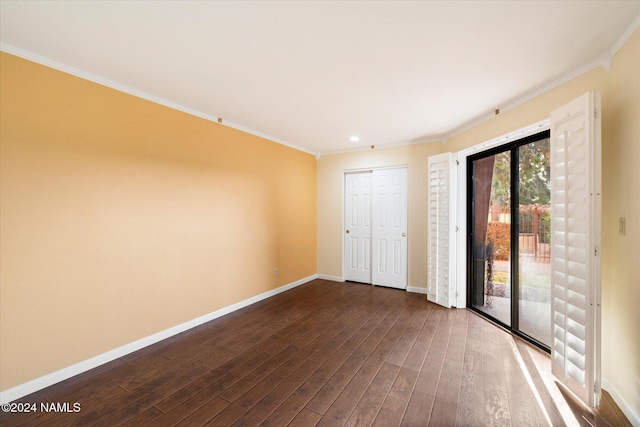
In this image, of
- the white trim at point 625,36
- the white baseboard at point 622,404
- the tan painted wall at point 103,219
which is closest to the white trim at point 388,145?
the tan painted wall at point 103,219

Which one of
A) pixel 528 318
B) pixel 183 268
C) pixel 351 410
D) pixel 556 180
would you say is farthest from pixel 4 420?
pixel 528 318

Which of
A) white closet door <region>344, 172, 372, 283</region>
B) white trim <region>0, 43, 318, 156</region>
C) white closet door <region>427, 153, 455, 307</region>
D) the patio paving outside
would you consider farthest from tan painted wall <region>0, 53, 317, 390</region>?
the patio paving outside

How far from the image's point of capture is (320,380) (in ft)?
6.86

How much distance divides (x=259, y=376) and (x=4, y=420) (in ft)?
5.30

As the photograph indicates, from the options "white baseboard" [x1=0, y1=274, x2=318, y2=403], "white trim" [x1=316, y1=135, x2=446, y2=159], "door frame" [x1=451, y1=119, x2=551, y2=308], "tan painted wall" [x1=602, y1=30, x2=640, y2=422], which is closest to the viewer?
"tan painted wall" [x1=602, y1=30, x2=640, y2=422]

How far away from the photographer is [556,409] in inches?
69.5

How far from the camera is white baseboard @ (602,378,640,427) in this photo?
62.7 inches

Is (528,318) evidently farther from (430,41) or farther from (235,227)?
(235,227)

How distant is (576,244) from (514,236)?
1.00m

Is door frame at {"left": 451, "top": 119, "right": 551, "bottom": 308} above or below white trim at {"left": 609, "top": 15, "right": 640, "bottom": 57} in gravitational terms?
below

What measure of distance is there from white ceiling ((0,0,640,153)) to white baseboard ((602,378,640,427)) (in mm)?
2378

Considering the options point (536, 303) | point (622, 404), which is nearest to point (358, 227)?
point (536, 303)

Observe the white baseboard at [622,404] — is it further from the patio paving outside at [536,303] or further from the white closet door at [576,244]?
the patio paving outside at [536,303]

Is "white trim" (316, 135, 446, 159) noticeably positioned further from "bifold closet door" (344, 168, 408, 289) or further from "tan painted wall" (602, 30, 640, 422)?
"tan painted wall" (602, 30, 640, 422)
